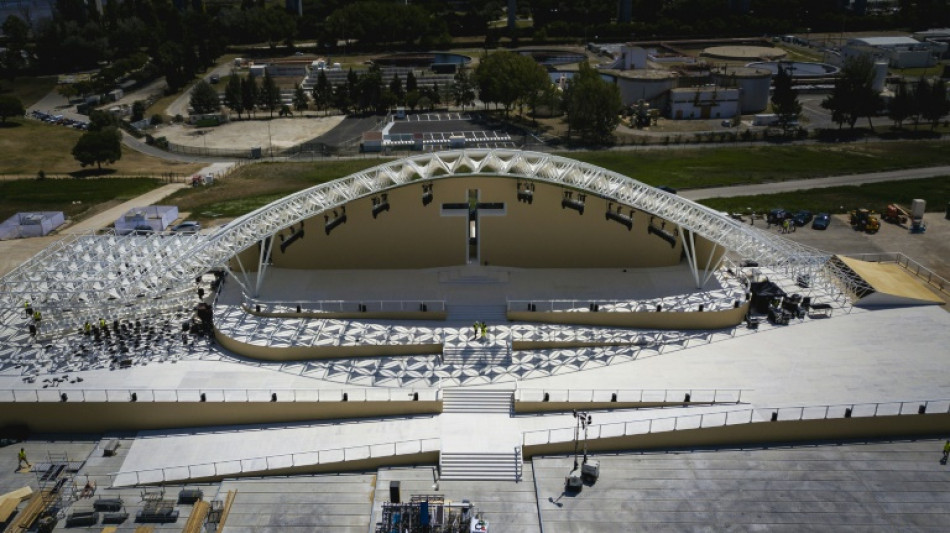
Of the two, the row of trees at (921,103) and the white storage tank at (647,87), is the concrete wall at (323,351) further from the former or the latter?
the row of trees at (921,103)

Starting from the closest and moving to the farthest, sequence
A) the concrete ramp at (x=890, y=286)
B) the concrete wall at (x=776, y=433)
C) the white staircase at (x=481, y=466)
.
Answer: the white staircase at (x=481, y=466) < the concrete wall at (x=776, y=433) < the concrete ramp at (x=890, y=286)

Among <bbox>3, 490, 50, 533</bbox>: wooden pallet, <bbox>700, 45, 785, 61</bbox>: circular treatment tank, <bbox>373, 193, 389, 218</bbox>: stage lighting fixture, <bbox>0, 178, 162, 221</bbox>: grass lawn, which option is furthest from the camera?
<bbox>700, 45, 785, 61</bbox>: circular treatment tank

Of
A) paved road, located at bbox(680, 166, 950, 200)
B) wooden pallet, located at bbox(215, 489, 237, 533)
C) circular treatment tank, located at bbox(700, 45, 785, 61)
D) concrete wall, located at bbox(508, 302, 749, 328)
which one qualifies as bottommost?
wooden pallet, located at bbox(215, 489, 237, 533)

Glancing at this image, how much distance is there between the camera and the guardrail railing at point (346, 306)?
43.2m

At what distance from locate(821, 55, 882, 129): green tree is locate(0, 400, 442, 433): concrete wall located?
265 ft

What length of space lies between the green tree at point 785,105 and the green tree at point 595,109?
2194cm

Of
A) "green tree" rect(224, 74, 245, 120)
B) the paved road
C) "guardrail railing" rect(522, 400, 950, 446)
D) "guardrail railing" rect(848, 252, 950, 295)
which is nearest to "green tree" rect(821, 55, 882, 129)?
the paved road

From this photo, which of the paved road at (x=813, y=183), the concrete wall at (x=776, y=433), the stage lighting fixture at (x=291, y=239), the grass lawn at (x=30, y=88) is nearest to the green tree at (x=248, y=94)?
the grass lawn at (x=30, y=88)

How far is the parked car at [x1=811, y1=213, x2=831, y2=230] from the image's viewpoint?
64312 mm

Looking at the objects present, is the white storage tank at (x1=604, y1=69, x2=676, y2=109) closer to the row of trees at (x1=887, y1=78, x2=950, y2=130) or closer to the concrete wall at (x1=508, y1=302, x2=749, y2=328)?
the row of trees at (x1=887, y1=78, x2=950, y2=130)

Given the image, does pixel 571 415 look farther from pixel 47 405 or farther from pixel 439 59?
pixel 439 59

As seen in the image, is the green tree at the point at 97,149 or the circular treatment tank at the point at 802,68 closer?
the green tree at the point at 97,149

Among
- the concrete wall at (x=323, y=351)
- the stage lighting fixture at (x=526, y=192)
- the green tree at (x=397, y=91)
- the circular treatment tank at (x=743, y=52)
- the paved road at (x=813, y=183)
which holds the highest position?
the circular treatment tank at (x=743, y=52)

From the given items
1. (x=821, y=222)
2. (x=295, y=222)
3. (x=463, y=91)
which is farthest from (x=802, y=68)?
(x=295, y=222)
